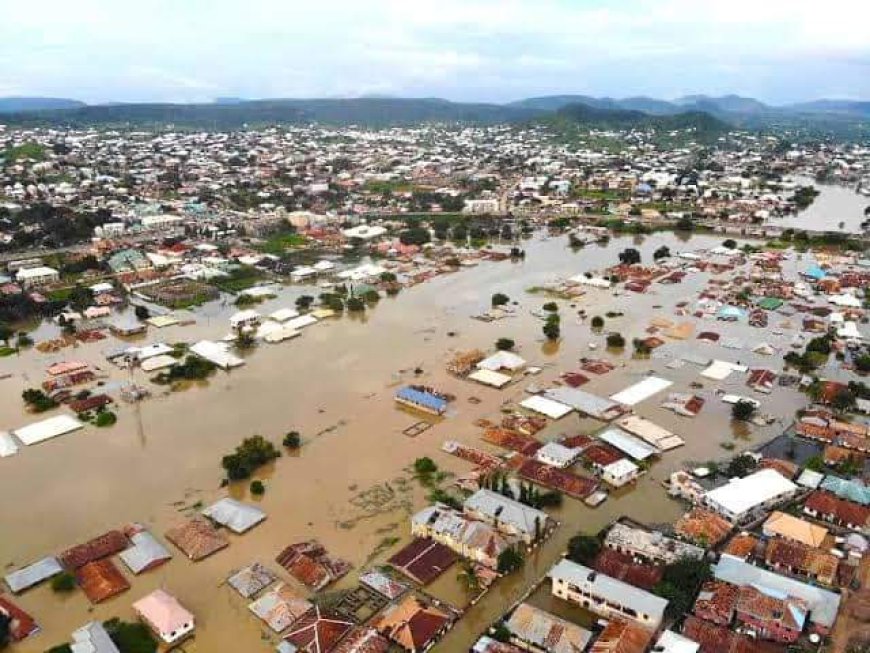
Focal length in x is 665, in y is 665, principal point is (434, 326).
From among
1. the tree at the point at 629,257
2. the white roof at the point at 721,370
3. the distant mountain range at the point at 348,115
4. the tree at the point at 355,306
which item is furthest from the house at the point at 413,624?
the distant mountain range at the point at 348,115

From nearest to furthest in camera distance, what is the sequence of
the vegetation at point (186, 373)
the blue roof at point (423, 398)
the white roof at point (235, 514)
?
the white roof at point (235, 514) < the blue roof at point (423, 398) < the vegetation at point (186, 373)

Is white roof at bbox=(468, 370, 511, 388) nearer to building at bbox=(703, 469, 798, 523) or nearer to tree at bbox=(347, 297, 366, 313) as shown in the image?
building at bbox=(703, 469, 798, 523)

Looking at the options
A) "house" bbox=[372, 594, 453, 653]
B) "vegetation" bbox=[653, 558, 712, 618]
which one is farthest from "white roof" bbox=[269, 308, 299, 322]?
"vegetation" bbox=[653, 558, 712, 618]

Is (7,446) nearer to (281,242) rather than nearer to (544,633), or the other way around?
(544,633)

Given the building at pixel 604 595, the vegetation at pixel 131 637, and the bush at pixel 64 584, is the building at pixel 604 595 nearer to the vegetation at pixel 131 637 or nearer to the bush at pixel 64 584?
the vegetation at pixel 131 637

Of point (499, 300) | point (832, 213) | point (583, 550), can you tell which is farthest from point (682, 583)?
point (832, 213)

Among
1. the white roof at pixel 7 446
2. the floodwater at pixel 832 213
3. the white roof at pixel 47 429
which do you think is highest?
the floodwater at pixel 832 213

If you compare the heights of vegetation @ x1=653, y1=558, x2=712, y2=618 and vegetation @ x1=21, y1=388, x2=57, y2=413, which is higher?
vegetation @ x1=653, y1=558, x2=712, y2=618
